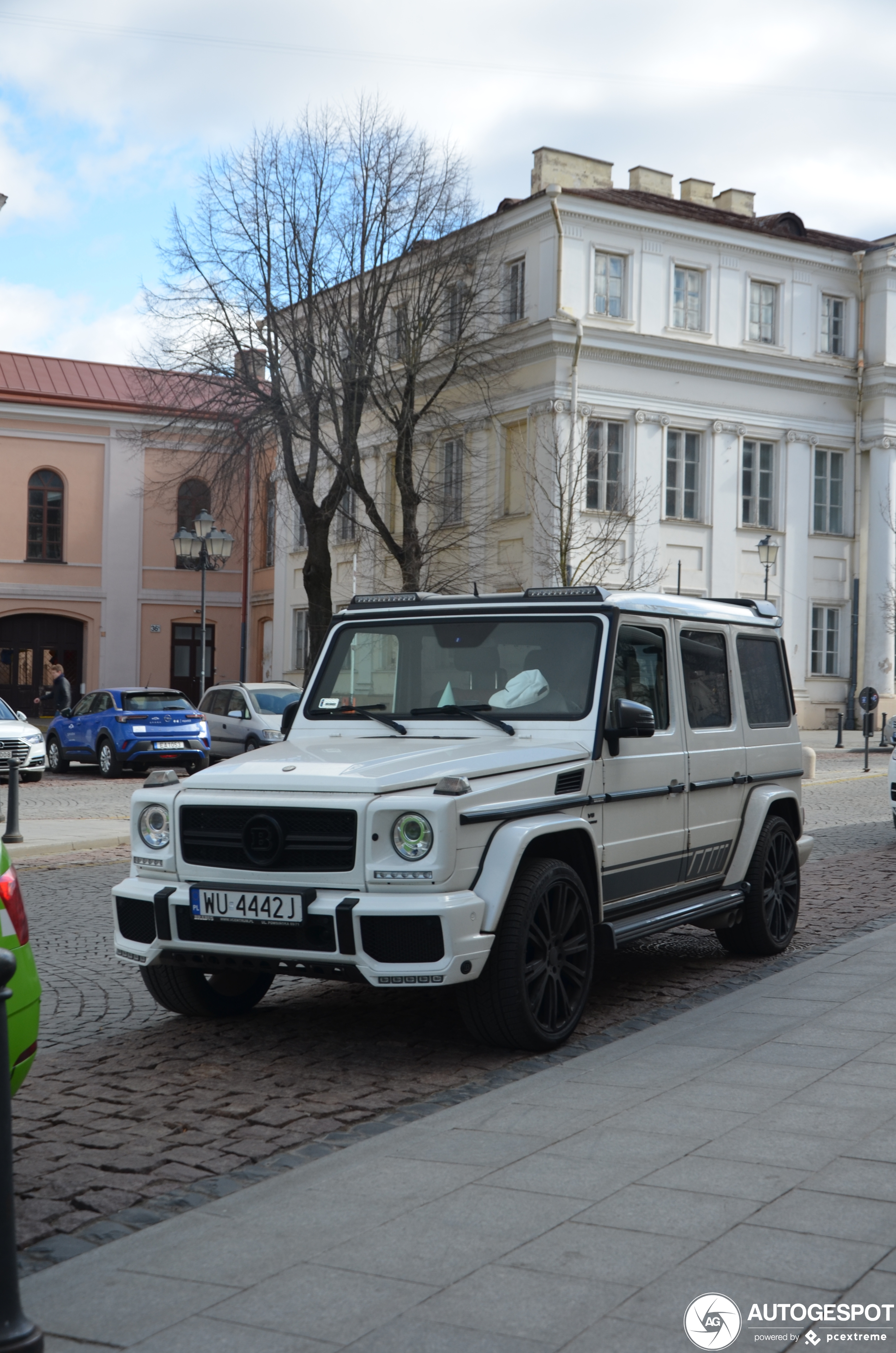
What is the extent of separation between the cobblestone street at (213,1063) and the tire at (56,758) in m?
17.7

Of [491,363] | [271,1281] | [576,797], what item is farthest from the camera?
[491,363]

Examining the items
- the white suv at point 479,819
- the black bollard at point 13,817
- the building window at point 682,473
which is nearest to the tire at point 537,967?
the white suv at point 479,819

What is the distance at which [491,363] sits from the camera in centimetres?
3662

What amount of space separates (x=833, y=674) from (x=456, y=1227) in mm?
39032

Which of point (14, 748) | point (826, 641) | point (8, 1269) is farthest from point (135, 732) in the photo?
point (826, 641)

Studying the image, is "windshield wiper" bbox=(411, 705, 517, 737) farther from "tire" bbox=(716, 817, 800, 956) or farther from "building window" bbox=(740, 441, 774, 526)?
"building window" bbox=(740, 441, 774, 526)

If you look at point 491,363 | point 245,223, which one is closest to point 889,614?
point 491,363

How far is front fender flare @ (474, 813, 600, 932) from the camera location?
5.77m

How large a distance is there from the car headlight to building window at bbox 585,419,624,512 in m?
31.6

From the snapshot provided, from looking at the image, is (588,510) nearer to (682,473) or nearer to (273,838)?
(682,473)

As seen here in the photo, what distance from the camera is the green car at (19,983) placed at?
4.27 metres

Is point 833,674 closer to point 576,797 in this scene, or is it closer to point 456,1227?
point 576,797

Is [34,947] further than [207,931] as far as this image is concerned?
Yes

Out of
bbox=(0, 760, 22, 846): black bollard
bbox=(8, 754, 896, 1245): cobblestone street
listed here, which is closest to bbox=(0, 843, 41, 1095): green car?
bbox=(8, 754, 896, 1245): cobblestone street
